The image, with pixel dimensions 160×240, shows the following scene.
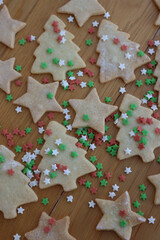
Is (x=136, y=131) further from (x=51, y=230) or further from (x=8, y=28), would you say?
(x=8, y=28)

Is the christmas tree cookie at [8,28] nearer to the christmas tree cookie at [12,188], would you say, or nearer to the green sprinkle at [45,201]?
the christmas tree cookie at [12,188]

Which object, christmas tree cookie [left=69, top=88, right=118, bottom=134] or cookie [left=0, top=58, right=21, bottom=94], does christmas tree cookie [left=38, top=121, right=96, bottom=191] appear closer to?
christmas tree cookie [left=69, top=88, right=118, bottom=134]

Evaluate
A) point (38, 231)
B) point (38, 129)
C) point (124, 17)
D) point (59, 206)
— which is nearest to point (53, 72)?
point (38, 129)

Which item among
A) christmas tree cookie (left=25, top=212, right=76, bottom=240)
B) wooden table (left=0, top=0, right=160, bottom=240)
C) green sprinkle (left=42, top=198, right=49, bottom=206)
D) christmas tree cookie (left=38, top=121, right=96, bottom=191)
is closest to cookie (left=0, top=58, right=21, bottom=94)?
wooden table (left=0, top=0, right=160, bottom=240)

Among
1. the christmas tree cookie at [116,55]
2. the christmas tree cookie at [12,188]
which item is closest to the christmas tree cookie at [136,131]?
the christmas tree cookie at [116,55]

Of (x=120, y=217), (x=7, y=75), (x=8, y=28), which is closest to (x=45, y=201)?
(x=120, y=217)

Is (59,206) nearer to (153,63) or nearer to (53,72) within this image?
(53,72)

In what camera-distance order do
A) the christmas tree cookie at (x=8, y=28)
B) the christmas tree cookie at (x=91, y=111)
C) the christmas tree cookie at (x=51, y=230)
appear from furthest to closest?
the christmas tree cookie at (x=8, y=28) → the christmas tree cookie at (x=91, y=111) → the christmas tree cookie at (x=51, y=230)
